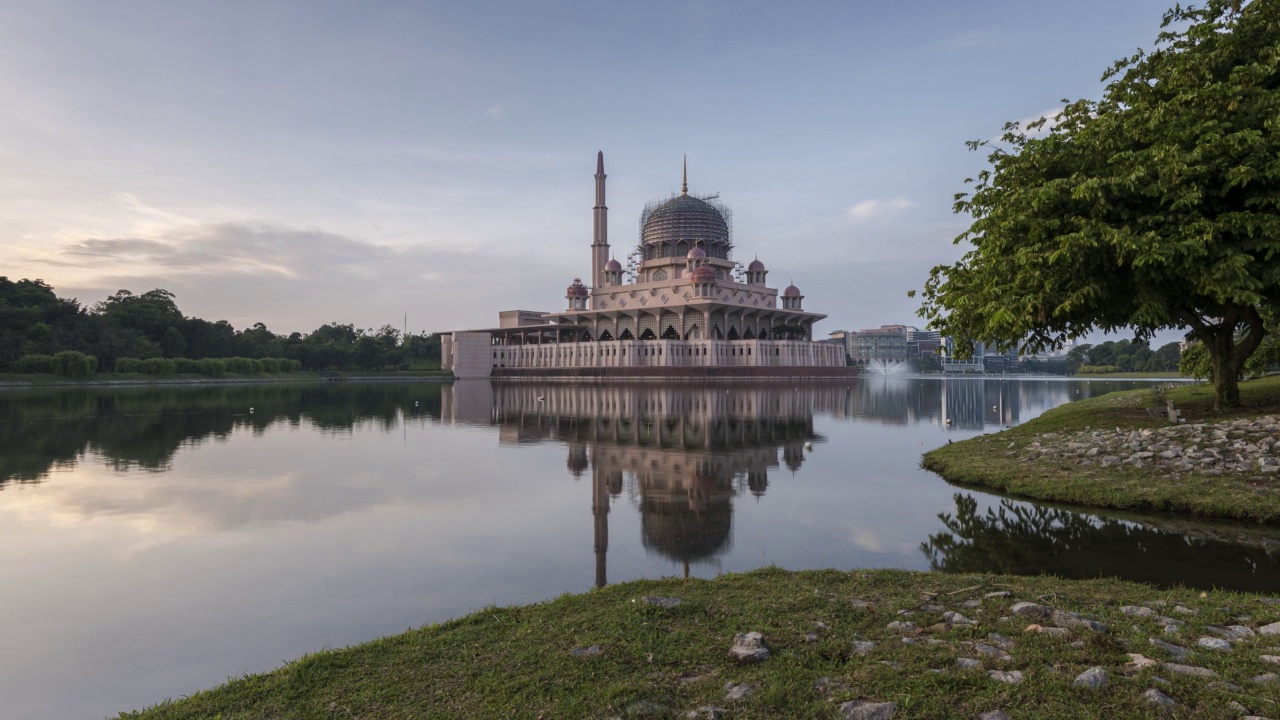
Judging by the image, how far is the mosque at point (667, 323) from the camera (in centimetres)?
9400

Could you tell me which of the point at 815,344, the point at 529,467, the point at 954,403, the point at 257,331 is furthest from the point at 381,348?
the point at 529,467

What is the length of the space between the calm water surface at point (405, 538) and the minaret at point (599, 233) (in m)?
92.7

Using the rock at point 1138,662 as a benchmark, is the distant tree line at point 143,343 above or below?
above

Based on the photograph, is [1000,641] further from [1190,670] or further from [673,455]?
[673,455]

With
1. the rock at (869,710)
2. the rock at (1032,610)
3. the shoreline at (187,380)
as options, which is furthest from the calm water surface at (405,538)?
the shoreline at (187,380)

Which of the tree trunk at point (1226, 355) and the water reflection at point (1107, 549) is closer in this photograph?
the water reflection at point (1107, 549)

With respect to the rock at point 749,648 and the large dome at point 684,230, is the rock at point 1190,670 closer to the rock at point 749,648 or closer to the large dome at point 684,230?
the rock at point 749,648

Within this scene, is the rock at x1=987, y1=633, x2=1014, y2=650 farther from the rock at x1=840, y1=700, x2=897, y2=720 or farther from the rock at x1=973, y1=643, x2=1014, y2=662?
the rock at x1=840, y1=700, x2=897, y2=720

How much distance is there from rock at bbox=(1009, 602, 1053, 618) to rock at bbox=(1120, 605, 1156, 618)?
Answer: 84 cm

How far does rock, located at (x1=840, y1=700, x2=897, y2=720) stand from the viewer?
4609 mm

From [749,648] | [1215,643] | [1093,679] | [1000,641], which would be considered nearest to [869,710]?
[749,648]

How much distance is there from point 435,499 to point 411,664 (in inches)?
360

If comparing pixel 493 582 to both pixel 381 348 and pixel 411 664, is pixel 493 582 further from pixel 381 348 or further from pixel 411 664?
pixel 381 348

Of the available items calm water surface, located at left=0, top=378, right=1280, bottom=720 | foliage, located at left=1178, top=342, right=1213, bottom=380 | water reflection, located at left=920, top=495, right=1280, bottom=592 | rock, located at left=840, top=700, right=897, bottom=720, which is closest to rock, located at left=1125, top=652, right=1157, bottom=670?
rock, located at left=840, top=700, right=897, bottom=720
